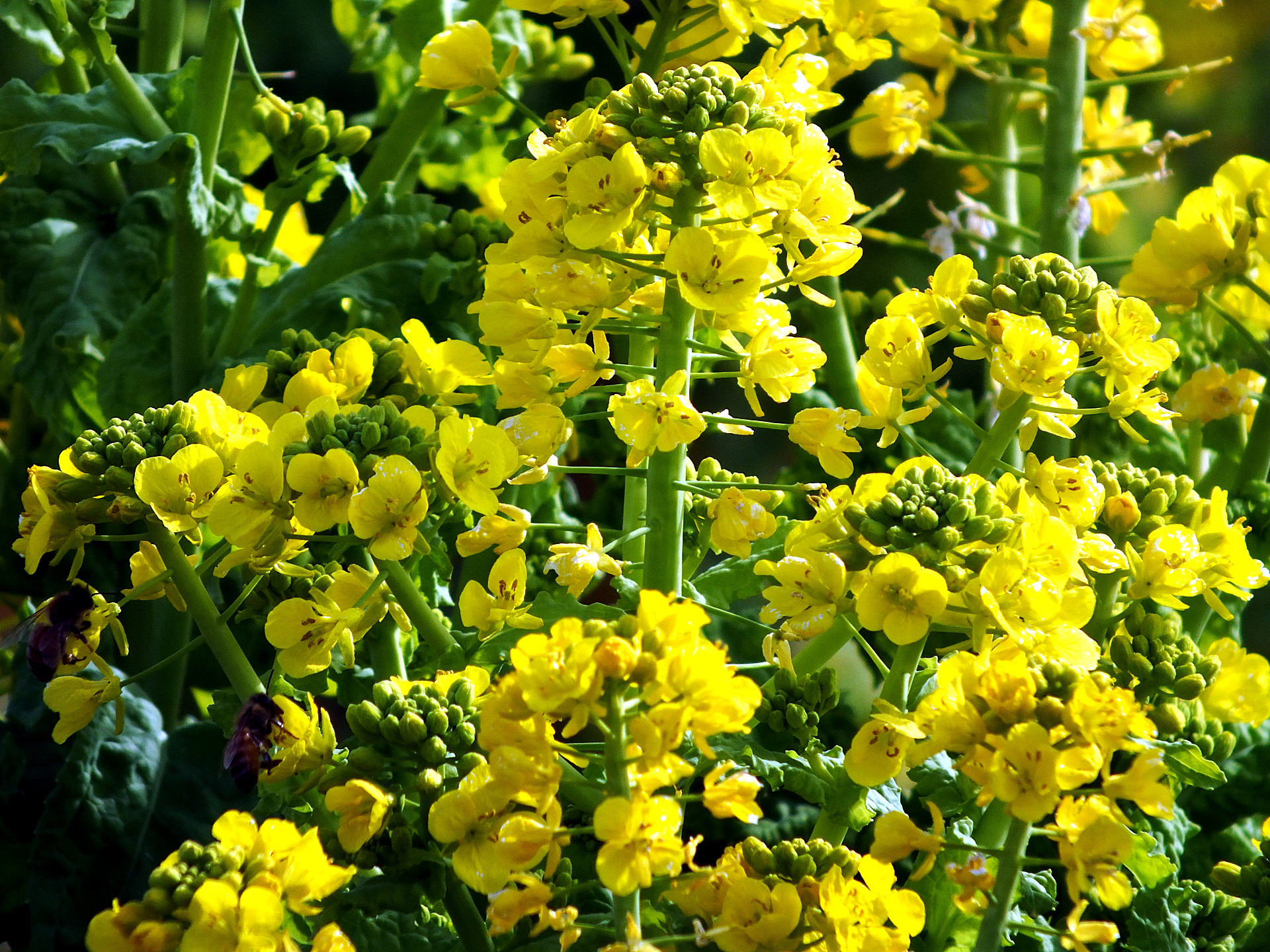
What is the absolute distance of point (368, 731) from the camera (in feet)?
1.34

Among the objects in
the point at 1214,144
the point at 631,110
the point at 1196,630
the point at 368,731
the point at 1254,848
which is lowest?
the point at 1214,144

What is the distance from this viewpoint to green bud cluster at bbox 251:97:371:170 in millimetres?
649

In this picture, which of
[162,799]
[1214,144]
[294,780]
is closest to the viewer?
[294,780]

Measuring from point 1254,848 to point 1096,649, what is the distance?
0.34 metres

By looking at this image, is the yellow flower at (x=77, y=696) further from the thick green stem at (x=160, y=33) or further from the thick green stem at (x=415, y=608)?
the thick green stem at (x=160, y=33)

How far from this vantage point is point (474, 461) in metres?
0.43

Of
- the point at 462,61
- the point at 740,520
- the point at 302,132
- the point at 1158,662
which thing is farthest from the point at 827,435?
the point at 302,132

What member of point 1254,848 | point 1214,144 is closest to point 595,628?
point 1254,848

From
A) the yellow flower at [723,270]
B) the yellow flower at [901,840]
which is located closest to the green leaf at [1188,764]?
the yellow flower at [901,840]

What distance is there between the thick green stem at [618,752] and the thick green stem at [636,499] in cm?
15

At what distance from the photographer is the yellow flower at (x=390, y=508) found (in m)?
0.40

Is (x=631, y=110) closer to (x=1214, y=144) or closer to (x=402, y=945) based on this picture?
(x=402, y=945)

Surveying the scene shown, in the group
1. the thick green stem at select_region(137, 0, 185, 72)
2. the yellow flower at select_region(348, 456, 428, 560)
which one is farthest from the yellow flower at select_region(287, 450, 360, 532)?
the thick green stem at select_region(137, 0, 185, 72)

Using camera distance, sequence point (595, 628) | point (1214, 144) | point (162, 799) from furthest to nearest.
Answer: point (1214, 144) < point (162, 799) < point (595, 628)
